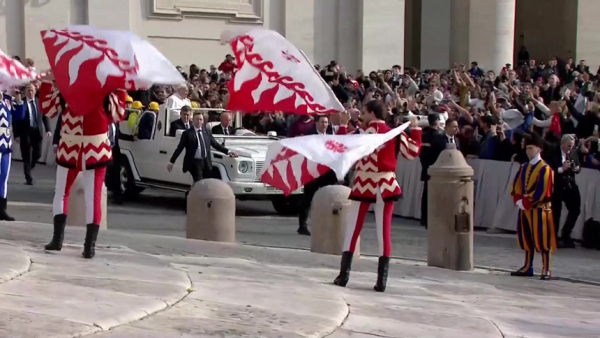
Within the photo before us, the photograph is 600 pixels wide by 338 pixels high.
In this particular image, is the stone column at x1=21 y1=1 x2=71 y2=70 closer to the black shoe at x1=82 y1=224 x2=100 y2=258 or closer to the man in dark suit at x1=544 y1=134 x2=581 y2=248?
the man in dark suit at x1=544 y1=134 x2=581 y2=248

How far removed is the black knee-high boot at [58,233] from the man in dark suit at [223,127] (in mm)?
8832

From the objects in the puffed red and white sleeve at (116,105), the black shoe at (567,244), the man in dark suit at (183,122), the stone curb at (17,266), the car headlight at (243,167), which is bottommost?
the black shoe at (567,244)

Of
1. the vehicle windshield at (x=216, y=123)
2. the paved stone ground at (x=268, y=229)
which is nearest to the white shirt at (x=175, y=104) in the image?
the vehicle windshield at (x=216, y=123)

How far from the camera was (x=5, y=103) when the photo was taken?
589 inches

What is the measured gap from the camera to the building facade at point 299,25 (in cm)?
3106

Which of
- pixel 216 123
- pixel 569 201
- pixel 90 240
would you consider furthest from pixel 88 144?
pixel 216 123

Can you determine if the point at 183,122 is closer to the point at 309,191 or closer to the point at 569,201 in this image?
the point at 309,191

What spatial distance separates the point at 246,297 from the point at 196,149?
8981 millimetres

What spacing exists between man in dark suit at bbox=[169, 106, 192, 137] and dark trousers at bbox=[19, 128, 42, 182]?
355cm

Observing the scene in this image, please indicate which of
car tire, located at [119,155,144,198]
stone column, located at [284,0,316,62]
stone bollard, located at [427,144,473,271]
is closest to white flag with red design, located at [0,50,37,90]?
stone bollard, located at [427,144,473,271]

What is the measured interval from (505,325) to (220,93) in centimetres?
1478

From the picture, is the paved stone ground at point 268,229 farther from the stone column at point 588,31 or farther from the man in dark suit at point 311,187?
the stone column at point 588,31

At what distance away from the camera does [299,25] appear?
111 feet

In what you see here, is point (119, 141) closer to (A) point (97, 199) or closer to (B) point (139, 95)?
(B) point (139, 95)
